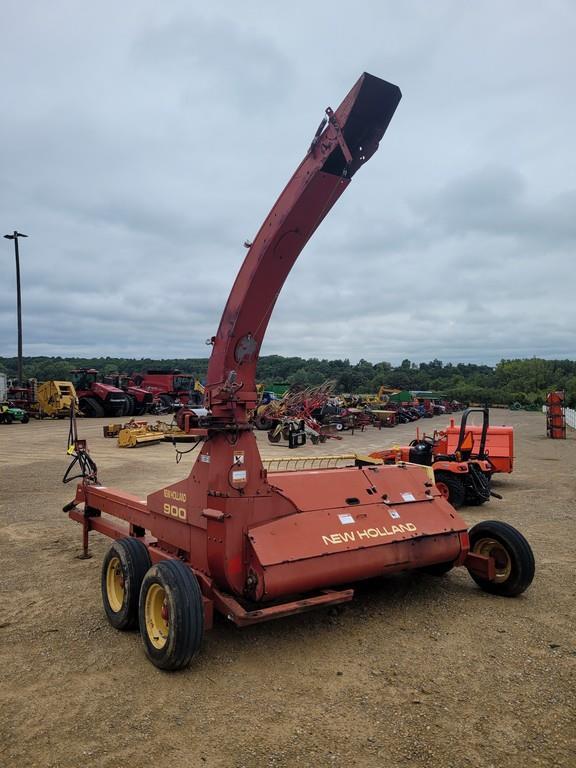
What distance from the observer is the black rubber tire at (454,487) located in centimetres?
861

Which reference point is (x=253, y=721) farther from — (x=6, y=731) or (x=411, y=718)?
(x=6, y=731)

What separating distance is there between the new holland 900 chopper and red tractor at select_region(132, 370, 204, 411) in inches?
1122

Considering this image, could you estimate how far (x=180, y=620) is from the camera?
3.41 m

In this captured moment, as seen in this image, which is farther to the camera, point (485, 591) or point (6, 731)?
point (485, 591)

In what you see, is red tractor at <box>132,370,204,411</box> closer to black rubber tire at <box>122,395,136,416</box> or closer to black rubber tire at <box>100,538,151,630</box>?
black rubber tire at <box>122,395,136,416</box>

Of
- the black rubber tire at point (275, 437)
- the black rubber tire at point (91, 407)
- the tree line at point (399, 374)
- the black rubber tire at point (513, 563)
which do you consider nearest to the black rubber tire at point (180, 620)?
the black rubber tire at point (513, 563)

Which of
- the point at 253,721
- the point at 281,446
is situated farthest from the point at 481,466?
the point at 281,446

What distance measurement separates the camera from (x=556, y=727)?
2979 millimetres

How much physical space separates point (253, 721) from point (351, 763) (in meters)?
0.61

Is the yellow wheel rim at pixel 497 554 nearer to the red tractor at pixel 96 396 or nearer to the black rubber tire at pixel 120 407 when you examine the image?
the red tractor at pixel 96 396

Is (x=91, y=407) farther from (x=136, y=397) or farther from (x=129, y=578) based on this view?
(x=129, y=578)

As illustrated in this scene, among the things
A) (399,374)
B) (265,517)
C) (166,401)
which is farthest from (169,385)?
(399,374)

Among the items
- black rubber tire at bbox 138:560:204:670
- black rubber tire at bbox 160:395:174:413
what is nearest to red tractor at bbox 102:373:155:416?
black rubber tire at bbox 160:395:174:413

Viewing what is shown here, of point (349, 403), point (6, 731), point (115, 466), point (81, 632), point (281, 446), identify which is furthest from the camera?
point (349, 403)
